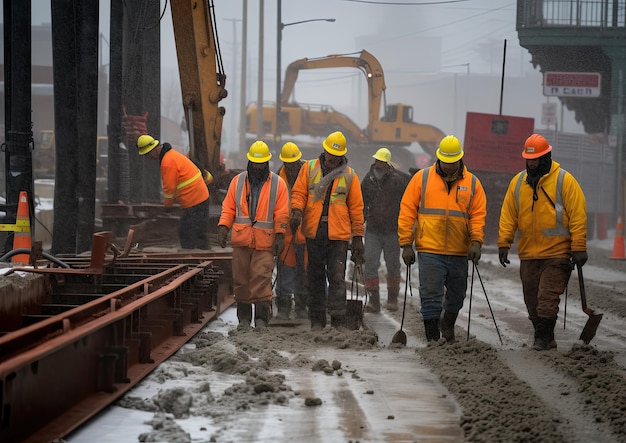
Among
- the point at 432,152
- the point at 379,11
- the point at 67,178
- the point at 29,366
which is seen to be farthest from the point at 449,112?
the point at 29,366

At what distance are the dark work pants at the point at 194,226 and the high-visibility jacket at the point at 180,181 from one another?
14 cm

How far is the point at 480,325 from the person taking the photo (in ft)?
37.0

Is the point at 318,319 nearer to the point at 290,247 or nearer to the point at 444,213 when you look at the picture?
the point at 290,247

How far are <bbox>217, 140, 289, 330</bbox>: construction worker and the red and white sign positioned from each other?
23.4 m

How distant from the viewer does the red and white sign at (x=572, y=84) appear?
32000 millimetres

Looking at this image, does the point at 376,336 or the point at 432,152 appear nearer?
the point at 376,336

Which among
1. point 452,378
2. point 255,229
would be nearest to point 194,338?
point 255,229

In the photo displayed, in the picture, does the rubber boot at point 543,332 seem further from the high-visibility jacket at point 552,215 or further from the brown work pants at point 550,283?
the high-visibility jacket at point 552,215

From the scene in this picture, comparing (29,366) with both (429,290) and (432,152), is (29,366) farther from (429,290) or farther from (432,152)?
(432,152)

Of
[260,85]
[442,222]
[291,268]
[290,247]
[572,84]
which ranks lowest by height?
[291,268]

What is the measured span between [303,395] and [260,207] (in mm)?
3397

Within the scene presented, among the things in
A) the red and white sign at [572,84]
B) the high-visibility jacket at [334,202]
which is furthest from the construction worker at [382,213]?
the red and white sign at [572,84]

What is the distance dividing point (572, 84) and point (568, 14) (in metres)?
2.28

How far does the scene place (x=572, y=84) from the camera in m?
32.3
